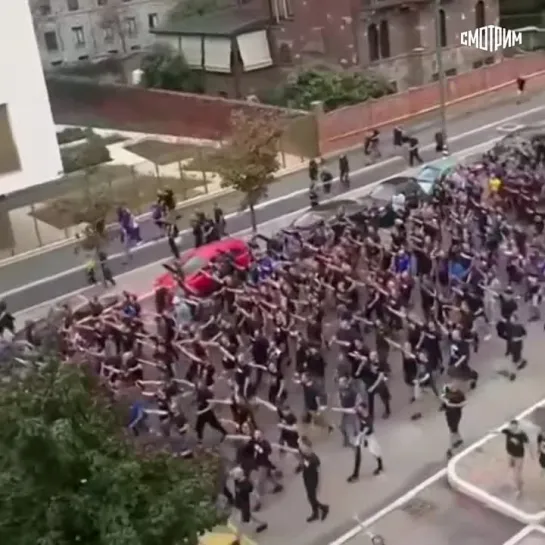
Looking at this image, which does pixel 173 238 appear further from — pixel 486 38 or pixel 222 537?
pixel 486 38

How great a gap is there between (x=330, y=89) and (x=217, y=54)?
26.1 ft

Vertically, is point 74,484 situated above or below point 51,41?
above

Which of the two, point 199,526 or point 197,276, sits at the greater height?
point 199,526

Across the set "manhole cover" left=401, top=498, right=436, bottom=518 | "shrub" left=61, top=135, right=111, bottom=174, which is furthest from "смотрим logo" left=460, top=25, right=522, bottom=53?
"manhole cover" left=401, top=498, right=436, bottom=518

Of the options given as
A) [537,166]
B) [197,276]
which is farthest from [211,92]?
[197,276]

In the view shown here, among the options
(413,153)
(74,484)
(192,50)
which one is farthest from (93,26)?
(74,484)

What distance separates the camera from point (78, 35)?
55281 mm

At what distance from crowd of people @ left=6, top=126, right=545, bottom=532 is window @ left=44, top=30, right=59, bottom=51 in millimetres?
35539

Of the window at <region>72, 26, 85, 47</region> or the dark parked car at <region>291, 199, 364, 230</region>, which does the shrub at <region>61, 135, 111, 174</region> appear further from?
the window at <region>72, 26, 85, 47</region>

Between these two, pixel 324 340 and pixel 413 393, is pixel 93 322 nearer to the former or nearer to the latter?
pixel 324 340

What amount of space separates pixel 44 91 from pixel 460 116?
1625 centimetres

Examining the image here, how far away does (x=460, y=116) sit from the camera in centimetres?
4019

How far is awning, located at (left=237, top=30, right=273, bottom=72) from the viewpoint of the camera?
44.7 metres

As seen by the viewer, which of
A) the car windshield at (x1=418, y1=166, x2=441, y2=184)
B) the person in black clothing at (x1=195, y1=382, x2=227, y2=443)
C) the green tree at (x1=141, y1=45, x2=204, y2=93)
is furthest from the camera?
the green tree at (x1=141, y1=45, x2=204, y2=93)
